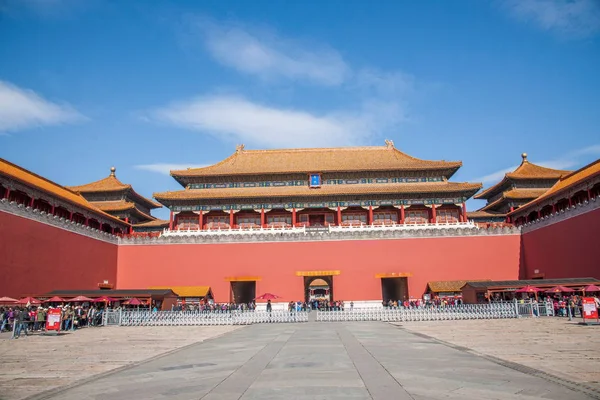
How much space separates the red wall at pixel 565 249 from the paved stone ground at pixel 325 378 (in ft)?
60.4

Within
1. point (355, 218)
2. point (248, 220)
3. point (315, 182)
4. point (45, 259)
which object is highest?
point (315, 182)

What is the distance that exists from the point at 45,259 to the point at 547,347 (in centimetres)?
2519

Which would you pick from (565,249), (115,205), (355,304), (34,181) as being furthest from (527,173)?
(34,181)

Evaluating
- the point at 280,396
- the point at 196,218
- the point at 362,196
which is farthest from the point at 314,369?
the point at 196,218

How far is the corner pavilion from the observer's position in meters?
35.7

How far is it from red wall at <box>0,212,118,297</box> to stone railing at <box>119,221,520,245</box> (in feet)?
15.1

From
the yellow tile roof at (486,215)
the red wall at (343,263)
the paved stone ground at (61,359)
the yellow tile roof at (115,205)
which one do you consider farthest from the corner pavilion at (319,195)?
the paved stone ground at (61,359)

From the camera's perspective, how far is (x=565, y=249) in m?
27.5

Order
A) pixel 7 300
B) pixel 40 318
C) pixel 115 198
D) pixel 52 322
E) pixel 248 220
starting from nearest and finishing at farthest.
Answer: pixel 52 322 < pixel 40 318 < pixel 7 300 < pixel 248 220 < pixel 115 198

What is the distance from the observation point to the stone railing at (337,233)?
3291cm

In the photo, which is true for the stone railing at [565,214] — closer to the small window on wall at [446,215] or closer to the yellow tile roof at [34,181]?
the small window on wall at [446,215]

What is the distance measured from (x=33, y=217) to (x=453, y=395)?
83.5 ft

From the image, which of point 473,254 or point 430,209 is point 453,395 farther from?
point 430,209

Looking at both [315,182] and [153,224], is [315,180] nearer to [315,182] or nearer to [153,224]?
[315,182]
